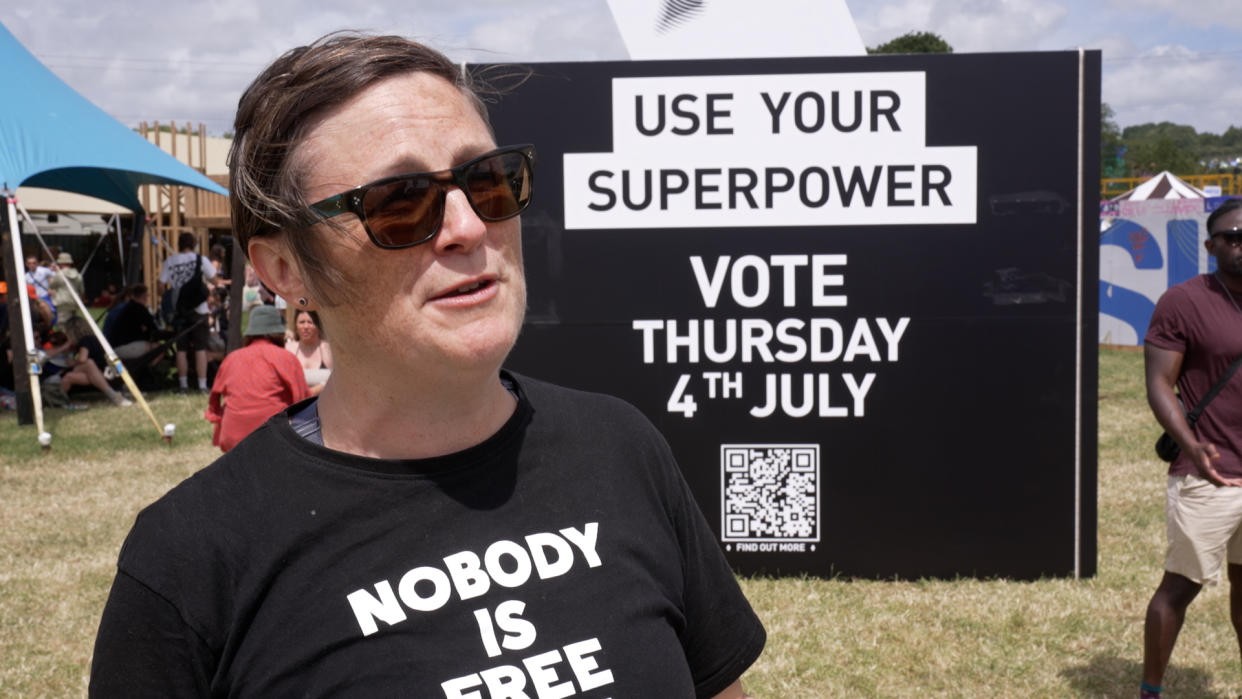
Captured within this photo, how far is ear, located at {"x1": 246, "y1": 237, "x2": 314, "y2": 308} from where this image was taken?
1.46 m

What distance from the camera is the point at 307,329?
Result: 8.06 metres

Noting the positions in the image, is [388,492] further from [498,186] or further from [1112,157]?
[1112,157]

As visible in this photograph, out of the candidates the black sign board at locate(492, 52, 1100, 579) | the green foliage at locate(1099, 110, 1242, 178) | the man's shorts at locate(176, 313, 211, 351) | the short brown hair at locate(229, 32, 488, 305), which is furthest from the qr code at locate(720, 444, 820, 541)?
the green foliage at locate(1099, 110, 1242, 178)

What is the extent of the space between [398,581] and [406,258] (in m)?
0.39

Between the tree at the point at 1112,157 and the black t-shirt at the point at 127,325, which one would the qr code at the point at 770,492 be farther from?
the tree at the point at 1112,157

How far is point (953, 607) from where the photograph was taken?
5.87m

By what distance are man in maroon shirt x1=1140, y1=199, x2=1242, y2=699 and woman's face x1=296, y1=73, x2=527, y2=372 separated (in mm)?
3626

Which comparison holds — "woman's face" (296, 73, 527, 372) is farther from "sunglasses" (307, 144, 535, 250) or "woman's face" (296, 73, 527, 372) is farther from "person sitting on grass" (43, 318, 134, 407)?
"person sitting on grass" (43, 318, 134, 407)

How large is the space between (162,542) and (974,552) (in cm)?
552

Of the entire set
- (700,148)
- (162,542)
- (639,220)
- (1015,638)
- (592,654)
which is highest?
(700,148)

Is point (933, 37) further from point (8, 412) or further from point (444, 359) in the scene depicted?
point (444, 359)

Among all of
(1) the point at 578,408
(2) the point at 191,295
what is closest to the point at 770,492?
(1) the point at 578,408

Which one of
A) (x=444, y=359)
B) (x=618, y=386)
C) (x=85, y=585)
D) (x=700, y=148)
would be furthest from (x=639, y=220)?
(x=444, y=359)

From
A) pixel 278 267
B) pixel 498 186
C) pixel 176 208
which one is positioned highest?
pixel 176 208
